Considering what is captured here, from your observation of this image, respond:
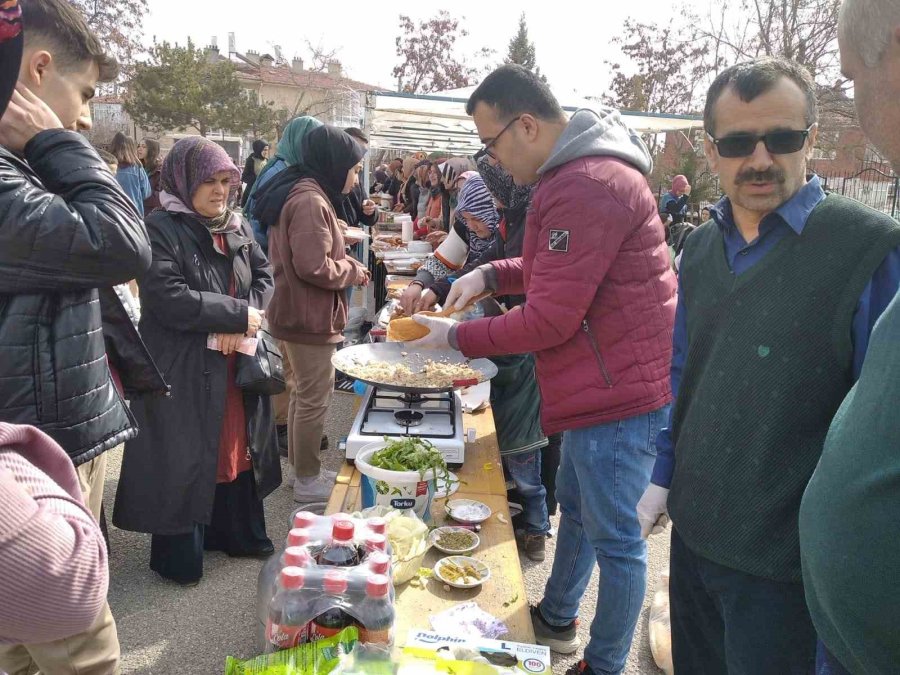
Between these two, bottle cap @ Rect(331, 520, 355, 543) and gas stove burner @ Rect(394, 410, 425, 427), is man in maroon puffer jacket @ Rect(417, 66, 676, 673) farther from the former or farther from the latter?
bottle cap @ Rect(331, 520, 355, 543)

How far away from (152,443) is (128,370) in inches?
32.7

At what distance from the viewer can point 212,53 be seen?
39.9 metres

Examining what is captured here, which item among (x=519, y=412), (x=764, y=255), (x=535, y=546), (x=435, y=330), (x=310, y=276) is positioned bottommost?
(x=535, y=546)

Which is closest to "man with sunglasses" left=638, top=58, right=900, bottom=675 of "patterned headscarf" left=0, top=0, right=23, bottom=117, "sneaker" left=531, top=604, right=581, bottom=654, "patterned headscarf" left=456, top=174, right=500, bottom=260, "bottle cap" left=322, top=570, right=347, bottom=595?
"bottle cap" left=322, top=570, right=347, bottom=595

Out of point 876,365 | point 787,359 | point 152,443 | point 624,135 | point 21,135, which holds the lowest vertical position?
point 152,443

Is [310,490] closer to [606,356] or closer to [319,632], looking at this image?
[606,356]

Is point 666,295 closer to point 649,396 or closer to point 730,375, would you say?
point 649,396

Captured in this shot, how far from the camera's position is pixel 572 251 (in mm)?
2062

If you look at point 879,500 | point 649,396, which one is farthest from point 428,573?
point 879,500

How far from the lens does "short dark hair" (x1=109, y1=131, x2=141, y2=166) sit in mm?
7109

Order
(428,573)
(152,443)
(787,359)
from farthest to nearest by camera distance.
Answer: (152,443), (428,573), (787,359)

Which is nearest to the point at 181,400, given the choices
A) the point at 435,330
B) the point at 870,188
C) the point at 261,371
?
the point at 261,371

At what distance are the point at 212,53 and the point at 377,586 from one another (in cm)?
4463

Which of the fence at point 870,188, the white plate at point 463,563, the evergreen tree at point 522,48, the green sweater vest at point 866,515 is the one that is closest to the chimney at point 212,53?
the evergreen tree at point 522,48
